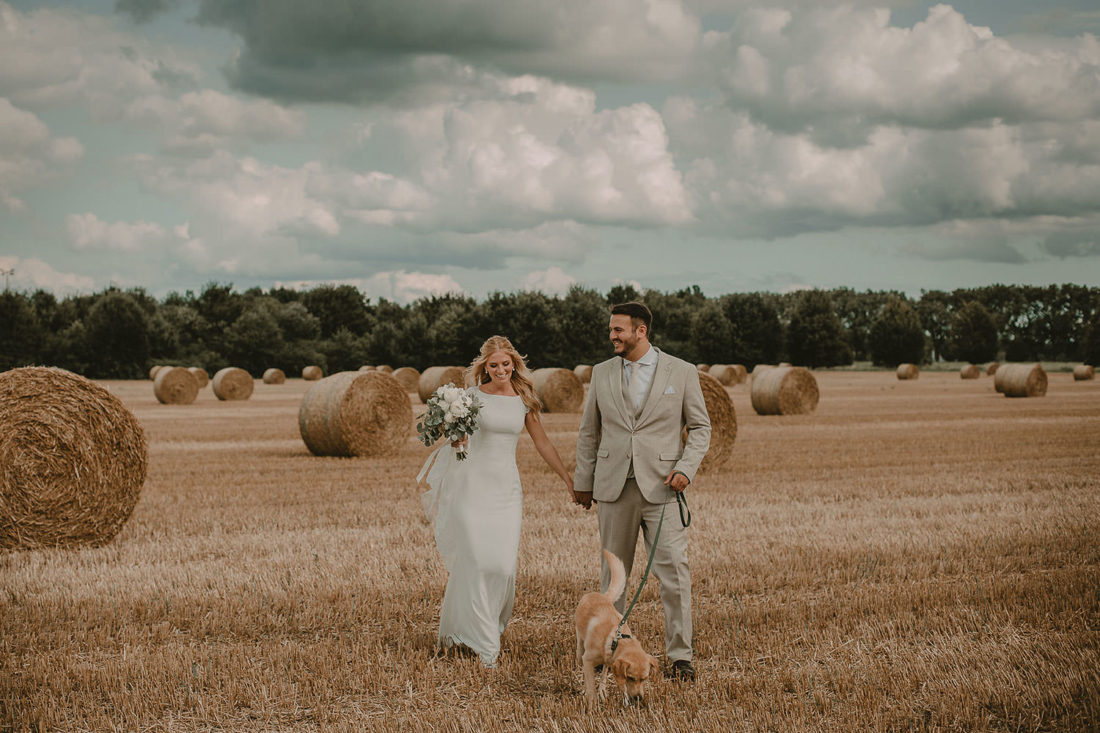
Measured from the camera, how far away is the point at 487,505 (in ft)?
20.6

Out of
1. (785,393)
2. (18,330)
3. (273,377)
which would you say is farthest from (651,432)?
(18,330)

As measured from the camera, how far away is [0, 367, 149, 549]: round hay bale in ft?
32.1

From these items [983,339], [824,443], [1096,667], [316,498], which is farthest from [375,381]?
[983,339]

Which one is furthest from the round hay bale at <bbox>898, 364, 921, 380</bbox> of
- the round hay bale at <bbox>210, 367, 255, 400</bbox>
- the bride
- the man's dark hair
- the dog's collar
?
the dog's collar

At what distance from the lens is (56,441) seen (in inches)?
403

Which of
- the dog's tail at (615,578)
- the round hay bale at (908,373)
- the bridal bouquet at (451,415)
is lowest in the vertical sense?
the round hay bale at (908,373)

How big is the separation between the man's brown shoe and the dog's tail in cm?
56

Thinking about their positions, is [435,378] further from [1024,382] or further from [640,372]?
[640,372]

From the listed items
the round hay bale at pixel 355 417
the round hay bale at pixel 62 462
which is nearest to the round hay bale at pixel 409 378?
the round hay bale at pixel 355 417

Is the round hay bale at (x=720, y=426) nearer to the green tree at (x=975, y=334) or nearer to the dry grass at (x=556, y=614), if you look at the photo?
the dry grass at (x=556, y=614)

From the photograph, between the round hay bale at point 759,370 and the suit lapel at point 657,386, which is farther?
the round hay bale at point 759,370

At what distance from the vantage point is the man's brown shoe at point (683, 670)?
18.0ft

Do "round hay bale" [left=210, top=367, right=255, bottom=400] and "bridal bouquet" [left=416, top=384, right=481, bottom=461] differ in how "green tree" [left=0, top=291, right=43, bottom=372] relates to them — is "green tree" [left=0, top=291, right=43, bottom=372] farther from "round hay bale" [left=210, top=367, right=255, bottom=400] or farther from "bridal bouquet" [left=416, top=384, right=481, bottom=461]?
"bridal bouquet" [left=416, top=384, right=481, bottom=461]

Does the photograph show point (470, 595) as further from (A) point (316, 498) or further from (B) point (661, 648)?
(A) point (316, 498)
